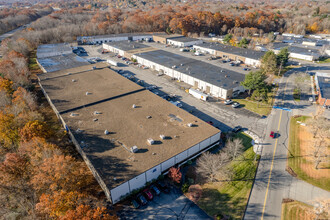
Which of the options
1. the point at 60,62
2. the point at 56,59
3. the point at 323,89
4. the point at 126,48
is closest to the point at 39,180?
the point at 60,62

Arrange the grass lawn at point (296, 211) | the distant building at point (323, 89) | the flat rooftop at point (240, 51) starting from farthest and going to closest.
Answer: the flat rooftop at point (240, 51) → the distant building at point (323, 89) → the grass lawn at point (296, 211)

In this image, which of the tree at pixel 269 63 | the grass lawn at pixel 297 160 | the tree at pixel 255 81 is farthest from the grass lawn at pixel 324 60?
the grass lawn at pixel 297 160

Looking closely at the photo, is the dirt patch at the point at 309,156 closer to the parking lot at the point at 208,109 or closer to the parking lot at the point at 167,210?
the parking lot at the point at 208,109

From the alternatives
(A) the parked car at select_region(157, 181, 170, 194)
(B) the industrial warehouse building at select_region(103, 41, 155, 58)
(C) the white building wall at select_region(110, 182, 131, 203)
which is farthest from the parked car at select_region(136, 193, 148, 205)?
(B) the industrial warehouse building at select_region(103, 41, 155, 58)

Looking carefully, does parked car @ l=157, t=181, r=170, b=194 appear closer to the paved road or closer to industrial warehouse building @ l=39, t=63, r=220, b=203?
industrial warehouse building @ l=39, t=63, r=220, b=203

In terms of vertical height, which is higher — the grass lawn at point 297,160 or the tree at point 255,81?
the tree at point 255,81

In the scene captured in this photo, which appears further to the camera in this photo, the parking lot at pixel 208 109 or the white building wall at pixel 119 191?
the parking lot at pixel 208 109

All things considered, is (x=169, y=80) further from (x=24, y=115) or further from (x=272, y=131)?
(x=24, y=115)
